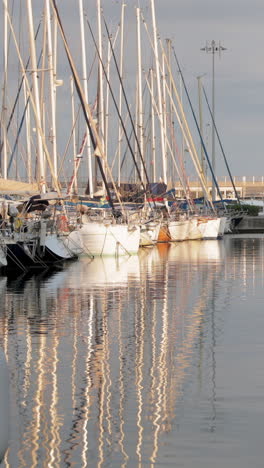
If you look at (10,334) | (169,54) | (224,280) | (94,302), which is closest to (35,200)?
(224,280)

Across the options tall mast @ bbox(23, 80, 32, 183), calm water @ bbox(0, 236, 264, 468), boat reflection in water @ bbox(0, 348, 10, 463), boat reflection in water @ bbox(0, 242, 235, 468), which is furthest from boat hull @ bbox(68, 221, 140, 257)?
boat reflection in water @ bbox(0, 348, 10, 463)

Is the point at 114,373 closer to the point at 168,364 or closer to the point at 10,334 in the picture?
the point at 168,364

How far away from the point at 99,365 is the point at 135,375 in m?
1.01

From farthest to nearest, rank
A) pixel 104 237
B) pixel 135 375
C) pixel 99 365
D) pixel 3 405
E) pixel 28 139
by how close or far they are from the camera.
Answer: pixel 28 139 → pixel 104 237 → pixel 99 365 → pixel 135 375 → pixel 3 405

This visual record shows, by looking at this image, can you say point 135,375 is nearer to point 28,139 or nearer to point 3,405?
point 3,405

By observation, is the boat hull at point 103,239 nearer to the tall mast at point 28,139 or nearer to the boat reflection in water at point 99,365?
the tall mast at point 28,139

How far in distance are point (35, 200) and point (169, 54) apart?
138ft

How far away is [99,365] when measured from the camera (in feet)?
50.1

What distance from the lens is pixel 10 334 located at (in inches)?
742

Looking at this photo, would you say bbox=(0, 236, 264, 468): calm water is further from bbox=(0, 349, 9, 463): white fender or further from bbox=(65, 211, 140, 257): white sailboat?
bbox=(65, 211, 140, 257): white sailboat

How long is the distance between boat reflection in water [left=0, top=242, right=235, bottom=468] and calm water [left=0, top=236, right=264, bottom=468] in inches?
0.8

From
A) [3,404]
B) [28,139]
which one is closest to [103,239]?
[28,139]

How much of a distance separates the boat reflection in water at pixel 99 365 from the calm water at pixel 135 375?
19 mm

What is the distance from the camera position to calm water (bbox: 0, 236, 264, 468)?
34.2 feet
